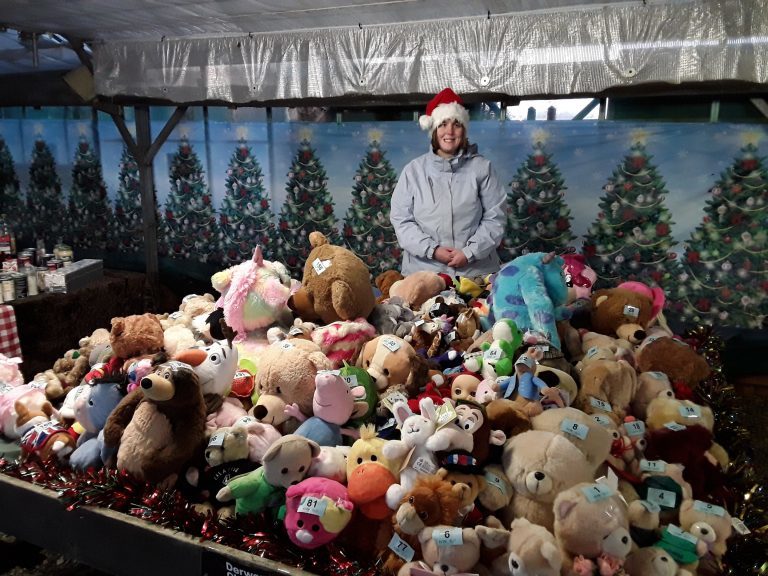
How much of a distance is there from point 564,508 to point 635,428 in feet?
1.90

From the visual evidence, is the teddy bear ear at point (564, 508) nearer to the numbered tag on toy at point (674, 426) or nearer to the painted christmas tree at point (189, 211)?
the numbered tag on toy at point (674, 426)

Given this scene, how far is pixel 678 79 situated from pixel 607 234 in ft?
4.00

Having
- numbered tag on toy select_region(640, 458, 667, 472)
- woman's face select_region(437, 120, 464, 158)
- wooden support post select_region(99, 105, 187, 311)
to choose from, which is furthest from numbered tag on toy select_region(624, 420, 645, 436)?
wooden support post select_region(99, 105, 187, 311)

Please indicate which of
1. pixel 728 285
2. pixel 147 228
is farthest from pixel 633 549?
pixel 147 228

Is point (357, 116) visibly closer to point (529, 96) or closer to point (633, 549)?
point (529, 96)

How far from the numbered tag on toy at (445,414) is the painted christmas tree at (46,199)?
6.75m

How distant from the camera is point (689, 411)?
1.80 m

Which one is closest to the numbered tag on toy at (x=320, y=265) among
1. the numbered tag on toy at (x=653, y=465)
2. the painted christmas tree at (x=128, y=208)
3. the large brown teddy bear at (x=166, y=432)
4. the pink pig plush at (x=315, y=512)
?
the large brown teddy bear at (x=166, y=432)

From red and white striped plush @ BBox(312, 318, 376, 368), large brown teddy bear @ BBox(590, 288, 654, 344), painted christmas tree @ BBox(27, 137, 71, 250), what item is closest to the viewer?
red and white striped plush @ BBox(312, 318, 376, 368)

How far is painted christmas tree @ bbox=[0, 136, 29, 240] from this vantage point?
23.8 feet

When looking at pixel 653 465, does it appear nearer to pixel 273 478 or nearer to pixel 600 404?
pixel 600 404

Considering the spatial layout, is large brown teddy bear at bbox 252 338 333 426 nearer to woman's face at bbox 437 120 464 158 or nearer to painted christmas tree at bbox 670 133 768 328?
woman's face at bbox 437 120 464 158

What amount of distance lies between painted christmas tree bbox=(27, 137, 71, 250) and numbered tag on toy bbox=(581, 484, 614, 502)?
7.09 meters

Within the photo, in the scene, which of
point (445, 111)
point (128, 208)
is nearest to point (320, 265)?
point (445, 111)
